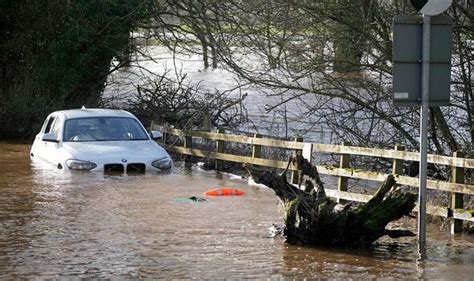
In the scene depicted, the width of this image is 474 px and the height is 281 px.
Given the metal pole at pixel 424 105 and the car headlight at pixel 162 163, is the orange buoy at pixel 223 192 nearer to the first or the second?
the car headlight at pixel 162 163

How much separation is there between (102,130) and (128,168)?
1568 mm

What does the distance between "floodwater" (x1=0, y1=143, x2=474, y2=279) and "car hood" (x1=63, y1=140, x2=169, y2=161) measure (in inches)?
33.3

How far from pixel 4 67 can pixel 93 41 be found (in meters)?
3.02

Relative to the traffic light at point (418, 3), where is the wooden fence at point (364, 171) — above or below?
below

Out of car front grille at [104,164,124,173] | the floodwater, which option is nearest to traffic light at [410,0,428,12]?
the floodwater

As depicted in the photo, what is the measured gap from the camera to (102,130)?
20.2 m

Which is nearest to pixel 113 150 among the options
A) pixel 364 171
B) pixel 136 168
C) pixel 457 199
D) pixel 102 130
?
pixel 136 168

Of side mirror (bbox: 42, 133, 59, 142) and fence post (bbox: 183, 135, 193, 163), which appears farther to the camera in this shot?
fence post (bbox: 183, 135, 193, 163)

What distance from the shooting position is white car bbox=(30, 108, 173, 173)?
1888 centimetres

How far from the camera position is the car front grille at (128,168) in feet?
61.8

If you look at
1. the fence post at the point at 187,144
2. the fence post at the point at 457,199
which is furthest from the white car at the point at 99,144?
the fence post at the point at 457,199

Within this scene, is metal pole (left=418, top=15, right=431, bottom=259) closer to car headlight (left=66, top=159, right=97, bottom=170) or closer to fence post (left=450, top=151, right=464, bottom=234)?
fence post (left=450, top=151, right=464, bottom=234)

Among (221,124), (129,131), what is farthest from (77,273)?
(221,124)

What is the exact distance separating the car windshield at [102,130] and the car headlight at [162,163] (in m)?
1.05
